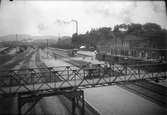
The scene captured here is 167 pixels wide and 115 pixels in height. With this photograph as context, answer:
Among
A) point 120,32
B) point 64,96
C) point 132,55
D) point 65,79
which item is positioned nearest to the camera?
point 65,79

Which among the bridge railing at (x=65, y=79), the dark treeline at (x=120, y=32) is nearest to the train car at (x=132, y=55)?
the bridge railing at (x=65, y=79)

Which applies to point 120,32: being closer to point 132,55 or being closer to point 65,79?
point 132,55

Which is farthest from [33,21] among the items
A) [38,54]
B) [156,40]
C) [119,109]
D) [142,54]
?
[156,40]

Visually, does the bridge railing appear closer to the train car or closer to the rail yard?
the rail yard

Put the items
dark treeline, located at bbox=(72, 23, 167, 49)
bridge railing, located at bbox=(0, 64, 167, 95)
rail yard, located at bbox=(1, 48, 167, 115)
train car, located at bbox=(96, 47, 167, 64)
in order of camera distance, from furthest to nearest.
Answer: dark treeline, located at bbox=(72, 23, 167, 49) < train car, located at bbox=(96, 47, 167, 64) < rail yard, located at bbox=(1, 48, 167, 115) < bridge railing, located at bbox=(0, 64, 167, 95)

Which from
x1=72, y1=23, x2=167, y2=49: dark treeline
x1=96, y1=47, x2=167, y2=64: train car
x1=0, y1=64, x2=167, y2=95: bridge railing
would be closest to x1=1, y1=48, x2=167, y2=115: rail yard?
x1=0, y1=64, x2=167, y2=95: bridge railing

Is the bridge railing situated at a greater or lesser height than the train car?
lesser

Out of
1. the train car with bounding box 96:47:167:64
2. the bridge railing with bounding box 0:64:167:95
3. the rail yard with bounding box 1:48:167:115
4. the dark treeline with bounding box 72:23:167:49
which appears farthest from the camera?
the dark treeline with bounding box 72:23:167:49

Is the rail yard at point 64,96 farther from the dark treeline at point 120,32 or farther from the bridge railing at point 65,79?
the dark treeline at point 120,32

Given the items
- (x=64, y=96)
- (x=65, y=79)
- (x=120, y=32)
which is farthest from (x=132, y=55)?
(x=65, y=79)

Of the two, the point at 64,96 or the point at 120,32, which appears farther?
the point at 120,32

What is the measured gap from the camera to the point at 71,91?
623 cm

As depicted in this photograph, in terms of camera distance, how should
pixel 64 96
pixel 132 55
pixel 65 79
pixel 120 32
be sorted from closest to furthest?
pixel 65 79
pixel 64 96
pixel 132 55
pixel 120 32

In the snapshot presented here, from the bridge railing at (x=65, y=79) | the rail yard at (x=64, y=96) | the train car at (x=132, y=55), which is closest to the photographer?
the bridge railing at (x=65, y=79)
